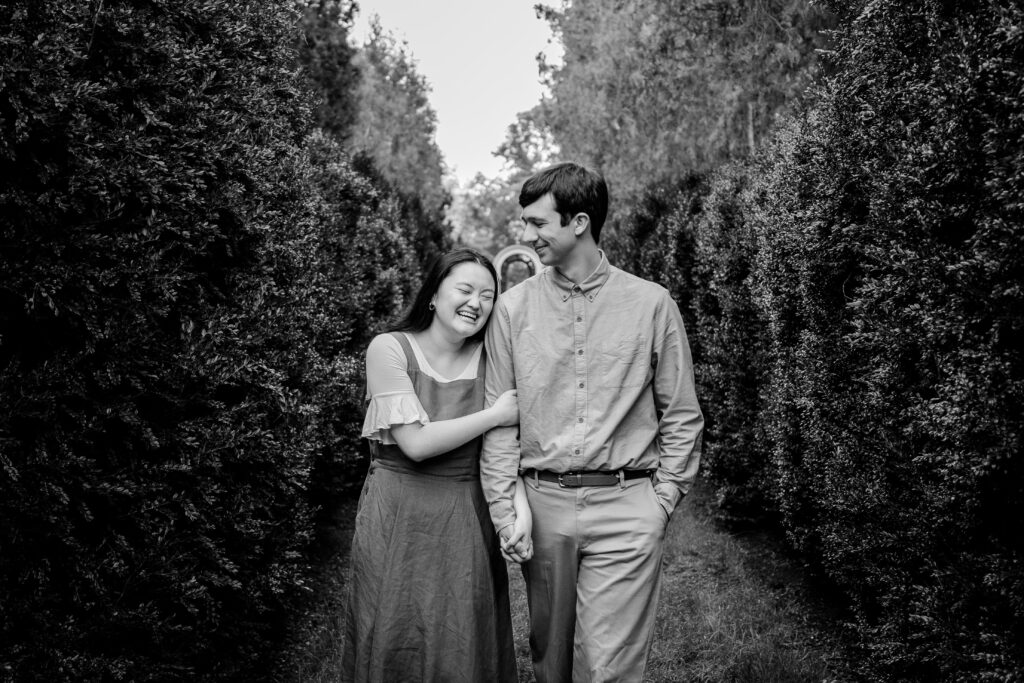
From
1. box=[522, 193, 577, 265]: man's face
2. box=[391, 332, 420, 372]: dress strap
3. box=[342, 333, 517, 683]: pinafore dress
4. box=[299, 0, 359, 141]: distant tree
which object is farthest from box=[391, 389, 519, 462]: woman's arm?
box=[299, 0, 359, 141]: distant tree

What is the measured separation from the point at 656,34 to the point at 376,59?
30.8m

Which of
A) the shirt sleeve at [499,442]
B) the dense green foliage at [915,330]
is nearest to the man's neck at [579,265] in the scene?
the shirt sleeve at [499,442]

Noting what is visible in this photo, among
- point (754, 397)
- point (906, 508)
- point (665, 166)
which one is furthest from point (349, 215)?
point (665, 166)

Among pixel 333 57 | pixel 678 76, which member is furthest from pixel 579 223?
Result: pixel 333 57

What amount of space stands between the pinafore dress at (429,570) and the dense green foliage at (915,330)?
1638 millimetres

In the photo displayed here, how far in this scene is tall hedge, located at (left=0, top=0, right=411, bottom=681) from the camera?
2.71 metres

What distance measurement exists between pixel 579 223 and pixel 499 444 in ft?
3.16

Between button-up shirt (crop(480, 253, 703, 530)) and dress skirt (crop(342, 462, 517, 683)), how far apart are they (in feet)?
0.75

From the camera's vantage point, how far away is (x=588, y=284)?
3184 millimetres

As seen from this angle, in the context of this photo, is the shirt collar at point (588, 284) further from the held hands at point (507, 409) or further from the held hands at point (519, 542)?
the held hands at point (519, 542)

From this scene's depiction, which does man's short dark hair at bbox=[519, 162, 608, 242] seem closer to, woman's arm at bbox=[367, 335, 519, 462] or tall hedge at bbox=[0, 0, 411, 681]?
woman's arm at bbox=[367, 335, 519, 462]

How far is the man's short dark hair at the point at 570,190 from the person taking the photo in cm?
314

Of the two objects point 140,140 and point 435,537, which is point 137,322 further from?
point 435,537

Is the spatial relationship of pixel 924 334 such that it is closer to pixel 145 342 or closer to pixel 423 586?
pixel 423 586
